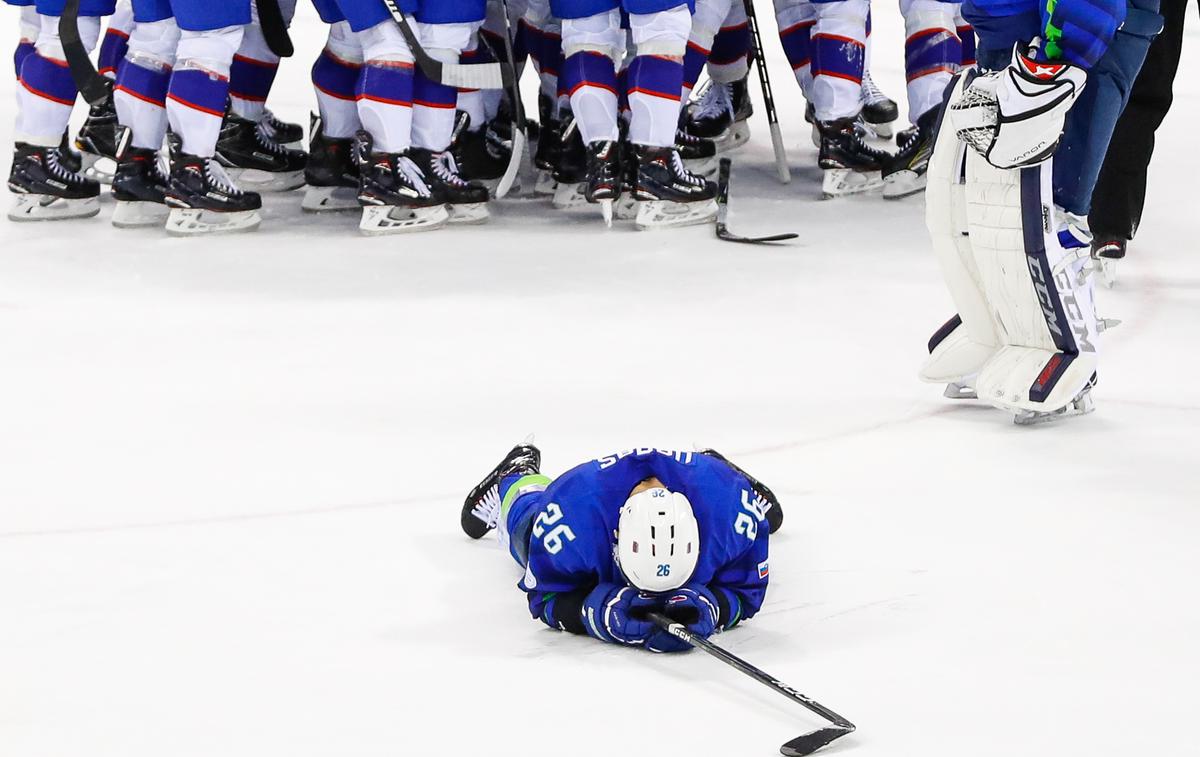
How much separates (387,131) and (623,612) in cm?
286

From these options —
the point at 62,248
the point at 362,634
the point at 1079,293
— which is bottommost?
the point at 62,248

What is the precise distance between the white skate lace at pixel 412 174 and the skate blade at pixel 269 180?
2.65 ft

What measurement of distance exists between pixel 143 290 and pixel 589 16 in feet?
4.84

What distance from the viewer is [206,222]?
5.03 meters

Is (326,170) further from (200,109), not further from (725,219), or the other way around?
Answer: (725,219)

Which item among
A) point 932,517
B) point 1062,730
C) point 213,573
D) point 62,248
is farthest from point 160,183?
point 1062,730

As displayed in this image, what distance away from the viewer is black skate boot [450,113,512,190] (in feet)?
17.8

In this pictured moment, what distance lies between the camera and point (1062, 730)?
2.12m

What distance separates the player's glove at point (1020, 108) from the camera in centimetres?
298

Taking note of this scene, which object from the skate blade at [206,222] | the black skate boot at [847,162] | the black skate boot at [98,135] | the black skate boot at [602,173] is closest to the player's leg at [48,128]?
the black skate boot at [98,135]

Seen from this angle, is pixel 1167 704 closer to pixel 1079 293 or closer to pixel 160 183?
pixel 1079 293

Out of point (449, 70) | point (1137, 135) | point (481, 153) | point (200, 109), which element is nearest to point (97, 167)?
point (200, 109)

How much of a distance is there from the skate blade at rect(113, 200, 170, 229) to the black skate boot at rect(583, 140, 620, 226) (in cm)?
131

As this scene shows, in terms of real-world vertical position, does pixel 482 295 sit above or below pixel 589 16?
below
